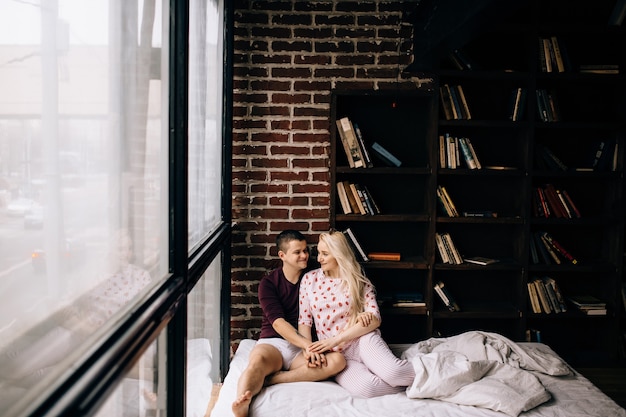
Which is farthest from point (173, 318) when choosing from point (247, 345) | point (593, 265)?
point (593, 265)

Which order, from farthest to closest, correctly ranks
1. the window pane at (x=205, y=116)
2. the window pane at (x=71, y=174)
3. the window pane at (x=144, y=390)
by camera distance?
the window pane at (x=205, y=116)
the window pane at (x=144, y=390)
the window pane at (x=71, y=174)

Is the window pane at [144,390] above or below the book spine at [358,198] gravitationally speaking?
below

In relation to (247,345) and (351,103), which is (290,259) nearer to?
(247,345)

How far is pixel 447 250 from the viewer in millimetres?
3578

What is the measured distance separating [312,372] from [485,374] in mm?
841

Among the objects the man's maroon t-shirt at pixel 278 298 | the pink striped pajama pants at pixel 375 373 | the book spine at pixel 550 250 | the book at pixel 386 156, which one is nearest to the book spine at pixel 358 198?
the book at pixel 386 156

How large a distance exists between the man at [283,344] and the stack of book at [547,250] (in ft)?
5.21

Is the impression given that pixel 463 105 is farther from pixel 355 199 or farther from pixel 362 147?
pixel 355 199

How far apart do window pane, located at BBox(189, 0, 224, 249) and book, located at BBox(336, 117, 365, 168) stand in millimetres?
812

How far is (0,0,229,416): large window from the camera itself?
2.67 feet

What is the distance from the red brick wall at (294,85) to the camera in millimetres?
3494

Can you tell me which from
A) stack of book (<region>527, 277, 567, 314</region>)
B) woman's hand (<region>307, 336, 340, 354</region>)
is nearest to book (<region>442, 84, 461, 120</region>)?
stack of book (<region>527, 277, 567, 314</region>)

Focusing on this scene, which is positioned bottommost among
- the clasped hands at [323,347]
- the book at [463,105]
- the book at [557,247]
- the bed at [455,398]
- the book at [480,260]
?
the bed at [455,398]

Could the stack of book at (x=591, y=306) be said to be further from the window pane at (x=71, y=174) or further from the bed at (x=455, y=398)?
the window pane at (x=71, y=174)
